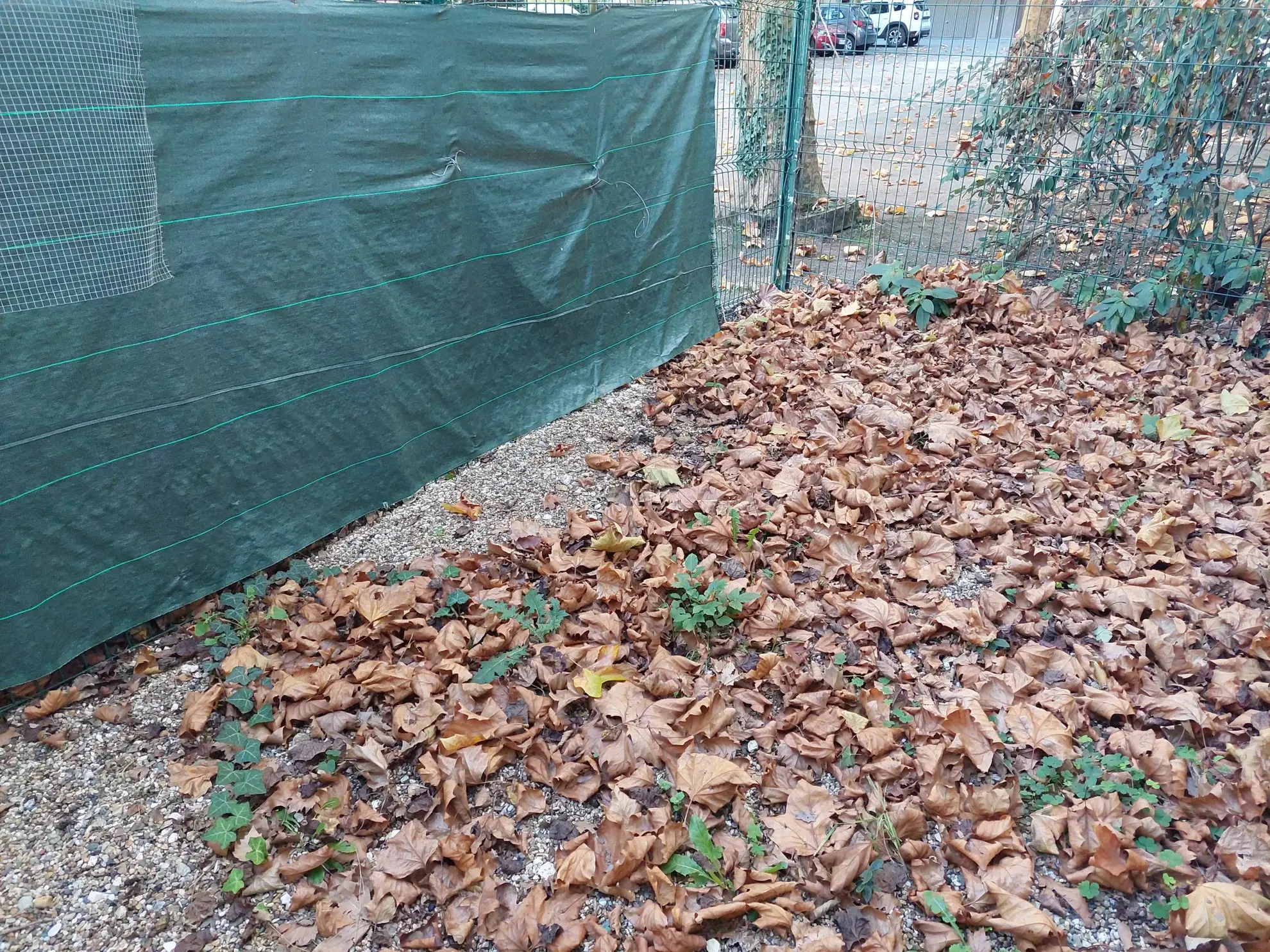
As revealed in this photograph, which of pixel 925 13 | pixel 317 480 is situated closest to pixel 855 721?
pixel 317 480

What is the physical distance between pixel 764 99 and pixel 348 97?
11.2ft

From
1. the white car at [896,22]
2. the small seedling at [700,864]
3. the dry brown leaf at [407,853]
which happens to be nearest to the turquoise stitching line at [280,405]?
the dry brown leaf at [407,853]

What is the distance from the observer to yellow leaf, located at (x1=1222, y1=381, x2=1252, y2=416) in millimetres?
4113

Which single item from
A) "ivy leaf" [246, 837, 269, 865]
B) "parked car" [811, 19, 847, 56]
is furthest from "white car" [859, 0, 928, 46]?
"ivy leaf" [246, 837, 269, 865]

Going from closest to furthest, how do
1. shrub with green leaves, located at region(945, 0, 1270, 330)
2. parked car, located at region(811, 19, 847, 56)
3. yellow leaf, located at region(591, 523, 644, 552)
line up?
yellow leaf, located at region(591, 523, 644, 552)
shrub with green leaves, located at region(945, 0, 1270, 330)
parked car, located at region(811, 19, 847, 56)

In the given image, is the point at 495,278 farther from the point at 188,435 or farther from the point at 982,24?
the point at 982,24

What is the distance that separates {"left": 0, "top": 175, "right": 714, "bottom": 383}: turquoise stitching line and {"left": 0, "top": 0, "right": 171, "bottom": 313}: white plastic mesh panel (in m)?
0.17

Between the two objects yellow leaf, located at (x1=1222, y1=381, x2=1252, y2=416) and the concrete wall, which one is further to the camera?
the concrete wall

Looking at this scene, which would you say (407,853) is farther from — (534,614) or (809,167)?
(809,167)

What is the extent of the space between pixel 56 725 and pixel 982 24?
7.26 metres

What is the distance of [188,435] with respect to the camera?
2799 mm

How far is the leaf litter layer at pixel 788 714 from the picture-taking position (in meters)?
1.99

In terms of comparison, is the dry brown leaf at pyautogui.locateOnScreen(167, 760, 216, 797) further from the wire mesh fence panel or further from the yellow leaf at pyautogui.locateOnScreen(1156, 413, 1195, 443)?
the wire mesh fence panel

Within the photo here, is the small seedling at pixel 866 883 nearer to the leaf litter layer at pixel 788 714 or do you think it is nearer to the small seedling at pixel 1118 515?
the leaf litter layer at pixel 788 714
